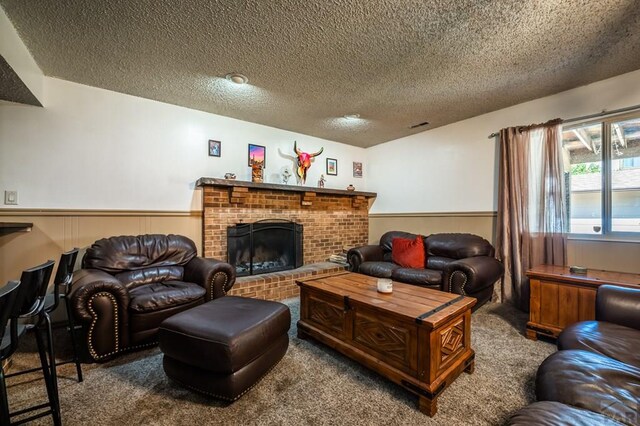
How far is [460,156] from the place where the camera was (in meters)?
3.79

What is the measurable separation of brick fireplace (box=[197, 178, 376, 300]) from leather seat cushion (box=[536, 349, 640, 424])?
2.65 metres

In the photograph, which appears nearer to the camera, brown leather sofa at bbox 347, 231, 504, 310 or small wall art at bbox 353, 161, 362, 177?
brown leather sofa at bbox 347, 231, 504, 310

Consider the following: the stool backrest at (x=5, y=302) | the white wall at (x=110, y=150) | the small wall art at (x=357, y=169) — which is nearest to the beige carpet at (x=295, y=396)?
the stool backrest at (x=5, y=302)

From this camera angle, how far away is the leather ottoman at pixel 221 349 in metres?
1.46

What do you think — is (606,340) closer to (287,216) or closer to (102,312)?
(102,312)

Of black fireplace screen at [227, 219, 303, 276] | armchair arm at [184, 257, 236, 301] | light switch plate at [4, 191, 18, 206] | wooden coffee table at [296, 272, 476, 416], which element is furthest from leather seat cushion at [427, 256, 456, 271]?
light switch plate at [4, 191, 18, 206]

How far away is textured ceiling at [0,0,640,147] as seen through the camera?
5.77 feet

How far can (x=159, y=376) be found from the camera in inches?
70.2

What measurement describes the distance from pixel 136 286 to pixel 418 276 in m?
2.75

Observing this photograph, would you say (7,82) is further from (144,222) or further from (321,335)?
(321,335)

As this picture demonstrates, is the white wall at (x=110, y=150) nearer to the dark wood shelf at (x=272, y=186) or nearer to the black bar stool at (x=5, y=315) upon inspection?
the dark wood shelf at (x=272, y=186)

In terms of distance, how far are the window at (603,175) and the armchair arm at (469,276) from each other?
1.04m

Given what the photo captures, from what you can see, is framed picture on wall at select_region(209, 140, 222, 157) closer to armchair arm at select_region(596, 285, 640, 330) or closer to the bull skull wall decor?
the bull skull wall decor

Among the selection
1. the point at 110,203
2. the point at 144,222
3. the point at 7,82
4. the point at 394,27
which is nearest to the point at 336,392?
the point at 394,27
